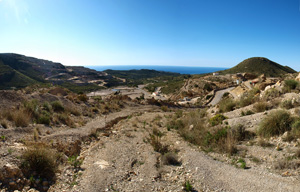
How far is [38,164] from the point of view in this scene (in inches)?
165

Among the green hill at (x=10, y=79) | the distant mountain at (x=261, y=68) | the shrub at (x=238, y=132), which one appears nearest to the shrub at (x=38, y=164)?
the shrub at (x=238, y=132)

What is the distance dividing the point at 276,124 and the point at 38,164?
296 inches

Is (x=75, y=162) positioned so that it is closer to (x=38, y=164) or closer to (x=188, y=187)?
(x=38, y=164)

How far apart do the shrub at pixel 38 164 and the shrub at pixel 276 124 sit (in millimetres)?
6804

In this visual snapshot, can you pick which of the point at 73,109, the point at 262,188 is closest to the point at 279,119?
the point at 262,188

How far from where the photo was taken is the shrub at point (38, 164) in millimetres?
→ 4051

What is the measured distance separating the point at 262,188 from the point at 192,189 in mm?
1425

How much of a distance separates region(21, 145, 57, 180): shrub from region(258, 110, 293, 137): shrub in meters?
6.80

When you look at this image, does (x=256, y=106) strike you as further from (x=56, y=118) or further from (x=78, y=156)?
(x=56, y=118)

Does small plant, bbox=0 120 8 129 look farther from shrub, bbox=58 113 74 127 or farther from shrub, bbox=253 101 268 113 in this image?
shrub, bbox=253 101 268 113

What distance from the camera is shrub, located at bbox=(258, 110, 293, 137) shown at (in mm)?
5430

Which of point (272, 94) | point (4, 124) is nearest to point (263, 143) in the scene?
point (272, 94)

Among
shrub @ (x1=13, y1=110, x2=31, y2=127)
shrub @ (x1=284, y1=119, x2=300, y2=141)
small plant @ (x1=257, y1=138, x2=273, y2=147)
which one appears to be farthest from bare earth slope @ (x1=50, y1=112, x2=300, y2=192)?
shrub @ (x1=13, y1=110, x2=31, y2=127)

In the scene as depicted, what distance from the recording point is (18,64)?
73.2 m
